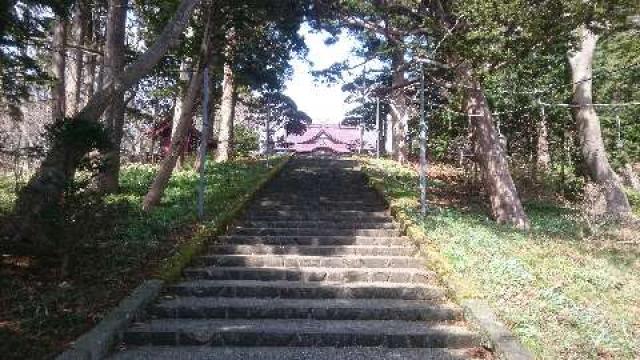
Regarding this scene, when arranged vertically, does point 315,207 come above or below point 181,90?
below

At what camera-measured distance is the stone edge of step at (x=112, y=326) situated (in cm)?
535

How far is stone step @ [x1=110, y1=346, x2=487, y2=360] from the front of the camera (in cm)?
588

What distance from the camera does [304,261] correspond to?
8828 mm

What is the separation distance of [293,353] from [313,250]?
3.39 m

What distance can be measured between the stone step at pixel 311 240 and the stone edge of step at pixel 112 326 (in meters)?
2.49

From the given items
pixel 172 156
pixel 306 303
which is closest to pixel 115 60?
pixel 172 156

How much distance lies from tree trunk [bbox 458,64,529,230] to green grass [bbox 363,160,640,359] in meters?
0.48

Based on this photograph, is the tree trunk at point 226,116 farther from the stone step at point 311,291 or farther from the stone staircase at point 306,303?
the stone step at point 311,291

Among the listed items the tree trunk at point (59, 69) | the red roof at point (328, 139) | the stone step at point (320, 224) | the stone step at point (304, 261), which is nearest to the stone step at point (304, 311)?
the stone step at point (304, 261)

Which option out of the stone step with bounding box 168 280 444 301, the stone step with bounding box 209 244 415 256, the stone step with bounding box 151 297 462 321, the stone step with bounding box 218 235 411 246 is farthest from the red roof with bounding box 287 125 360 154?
the stone step with bounding box 151 297 462 321

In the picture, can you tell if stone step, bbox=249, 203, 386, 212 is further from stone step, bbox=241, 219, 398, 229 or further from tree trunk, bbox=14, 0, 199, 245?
tree trunk, bbox=14, 0, 199, 245

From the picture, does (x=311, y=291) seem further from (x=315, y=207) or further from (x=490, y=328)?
(x=315, y=207)

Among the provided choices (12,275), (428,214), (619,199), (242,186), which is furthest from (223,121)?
(12,275)

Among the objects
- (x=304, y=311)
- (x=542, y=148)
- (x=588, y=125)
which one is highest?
(x=588, y=125)
